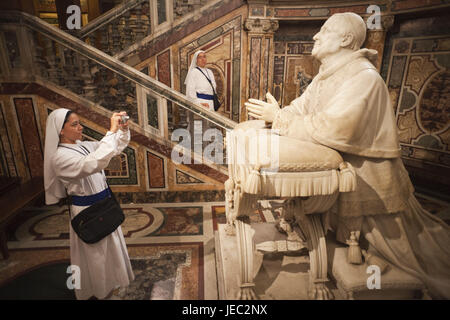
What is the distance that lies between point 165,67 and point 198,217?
12.8 feet

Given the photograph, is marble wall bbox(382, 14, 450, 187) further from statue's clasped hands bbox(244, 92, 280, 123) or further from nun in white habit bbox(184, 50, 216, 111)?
statue's clasped hands bbox(244, 92, 280, 123)

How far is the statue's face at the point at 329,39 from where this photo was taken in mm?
1828

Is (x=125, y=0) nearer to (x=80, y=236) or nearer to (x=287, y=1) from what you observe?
(x=287, y=1)

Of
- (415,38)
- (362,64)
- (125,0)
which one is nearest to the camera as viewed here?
(362,64)

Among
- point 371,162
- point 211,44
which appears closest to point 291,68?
point 211,44

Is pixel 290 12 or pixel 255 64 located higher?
Answer: pixel 290 12

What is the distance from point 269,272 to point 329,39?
1962 mm

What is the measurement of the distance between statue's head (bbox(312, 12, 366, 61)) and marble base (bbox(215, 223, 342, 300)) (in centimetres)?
182

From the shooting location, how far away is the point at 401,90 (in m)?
5.18

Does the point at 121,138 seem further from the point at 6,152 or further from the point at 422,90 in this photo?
the point at 422,90

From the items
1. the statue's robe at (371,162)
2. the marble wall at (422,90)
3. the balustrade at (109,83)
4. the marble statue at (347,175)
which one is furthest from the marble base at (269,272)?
the marble wall at (422,90)

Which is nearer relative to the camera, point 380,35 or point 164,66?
point 380,35

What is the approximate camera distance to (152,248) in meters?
3.05
